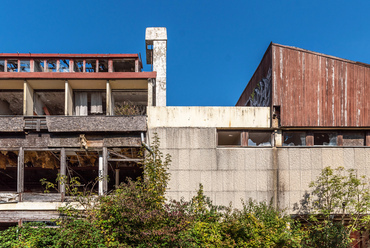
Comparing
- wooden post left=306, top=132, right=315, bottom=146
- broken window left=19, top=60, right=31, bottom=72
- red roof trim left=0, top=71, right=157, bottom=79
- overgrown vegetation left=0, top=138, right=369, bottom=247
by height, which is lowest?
overgrown vegetation left=0, top=138, right=369, bottom=247

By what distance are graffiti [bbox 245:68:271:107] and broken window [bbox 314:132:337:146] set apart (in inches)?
103

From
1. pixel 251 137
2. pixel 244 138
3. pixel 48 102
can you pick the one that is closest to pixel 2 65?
pixel 48 102

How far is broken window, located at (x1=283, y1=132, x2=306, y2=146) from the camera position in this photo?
39.6 ft

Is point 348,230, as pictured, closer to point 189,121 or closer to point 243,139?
point 243,139

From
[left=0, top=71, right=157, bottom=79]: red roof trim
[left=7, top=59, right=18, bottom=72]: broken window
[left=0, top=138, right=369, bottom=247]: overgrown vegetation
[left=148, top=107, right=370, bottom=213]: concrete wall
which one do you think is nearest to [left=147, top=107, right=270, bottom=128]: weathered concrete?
[left=148, top=107, right=370, bottom=213]: concrete wall

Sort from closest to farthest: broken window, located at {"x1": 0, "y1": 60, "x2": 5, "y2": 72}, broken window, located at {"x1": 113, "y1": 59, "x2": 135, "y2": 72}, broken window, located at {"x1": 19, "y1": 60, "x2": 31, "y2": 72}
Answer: broken window, located at {"x1": 19, "y1": 60, "x2": 31, "y2": 72} < broken window, located at {"x1": 0, "y1": 60, "x2": 5, "y2": 72} < broken window, located at {"x1": 113, "y1": 59, "x2": 135, "y2": 72}

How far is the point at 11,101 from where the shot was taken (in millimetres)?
14797

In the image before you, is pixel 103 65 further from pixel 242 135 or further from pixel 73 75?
pixel 242 135

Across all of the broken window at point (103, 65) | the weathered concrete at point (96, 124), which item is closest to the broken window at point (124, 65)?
the broken window at point (103, 65)

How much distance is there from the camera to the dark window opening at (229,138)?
41.1 ft

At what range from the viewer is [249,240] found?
30.6 ft

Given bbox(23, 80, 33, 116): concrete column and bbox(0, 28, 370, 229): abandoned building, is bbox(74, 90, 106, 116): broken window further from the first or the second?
bbox(23, 80, 33, 116): concrete column

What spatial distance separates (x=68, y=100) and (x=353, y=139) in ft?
43.5

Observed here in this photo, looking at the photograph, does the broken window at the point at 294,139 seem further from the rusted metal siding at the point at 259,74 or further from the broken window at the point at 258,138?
the rusted metal siding at the point at 259,74
